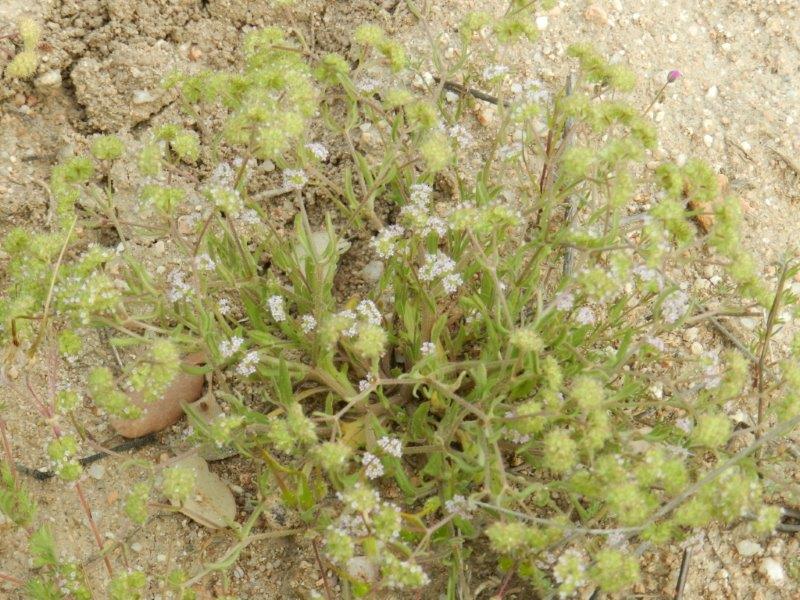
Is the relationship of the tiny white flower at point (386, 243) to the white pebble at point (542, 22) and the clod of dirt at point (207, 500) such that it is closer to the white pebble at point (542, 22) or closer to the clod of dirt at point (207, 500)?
the clod of dirt at point (207, 500)

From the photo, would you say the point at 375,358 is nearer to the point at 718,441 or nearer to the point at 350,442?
the point at 350,442

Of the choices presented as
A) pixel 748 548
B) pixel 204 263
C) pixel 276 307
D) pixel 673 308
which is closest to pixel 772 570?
pixel 748 548

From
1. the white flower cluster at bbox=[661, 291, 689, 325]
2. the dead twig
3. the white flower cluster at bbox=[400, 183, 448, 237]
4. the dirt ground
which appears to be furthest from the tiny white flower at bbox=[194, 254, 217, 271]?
the dead twig

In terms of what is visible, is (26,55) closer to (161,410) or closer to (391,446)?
(161,410)

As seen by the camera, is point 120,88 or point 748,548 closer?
point 748,548

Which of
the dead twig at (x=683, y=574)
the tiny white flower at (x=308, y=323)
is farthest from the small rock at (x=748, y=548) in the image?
the tiny white flower at (x=308, y=323)

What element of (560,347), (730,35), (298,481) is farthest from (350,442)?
(730,35)

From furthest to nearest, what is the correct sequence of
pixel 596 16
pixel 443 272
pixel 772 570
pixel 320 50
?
1. pixel 596 16
2. pixel 320 50
3. pixel 772 570
4. pixel 443 272
